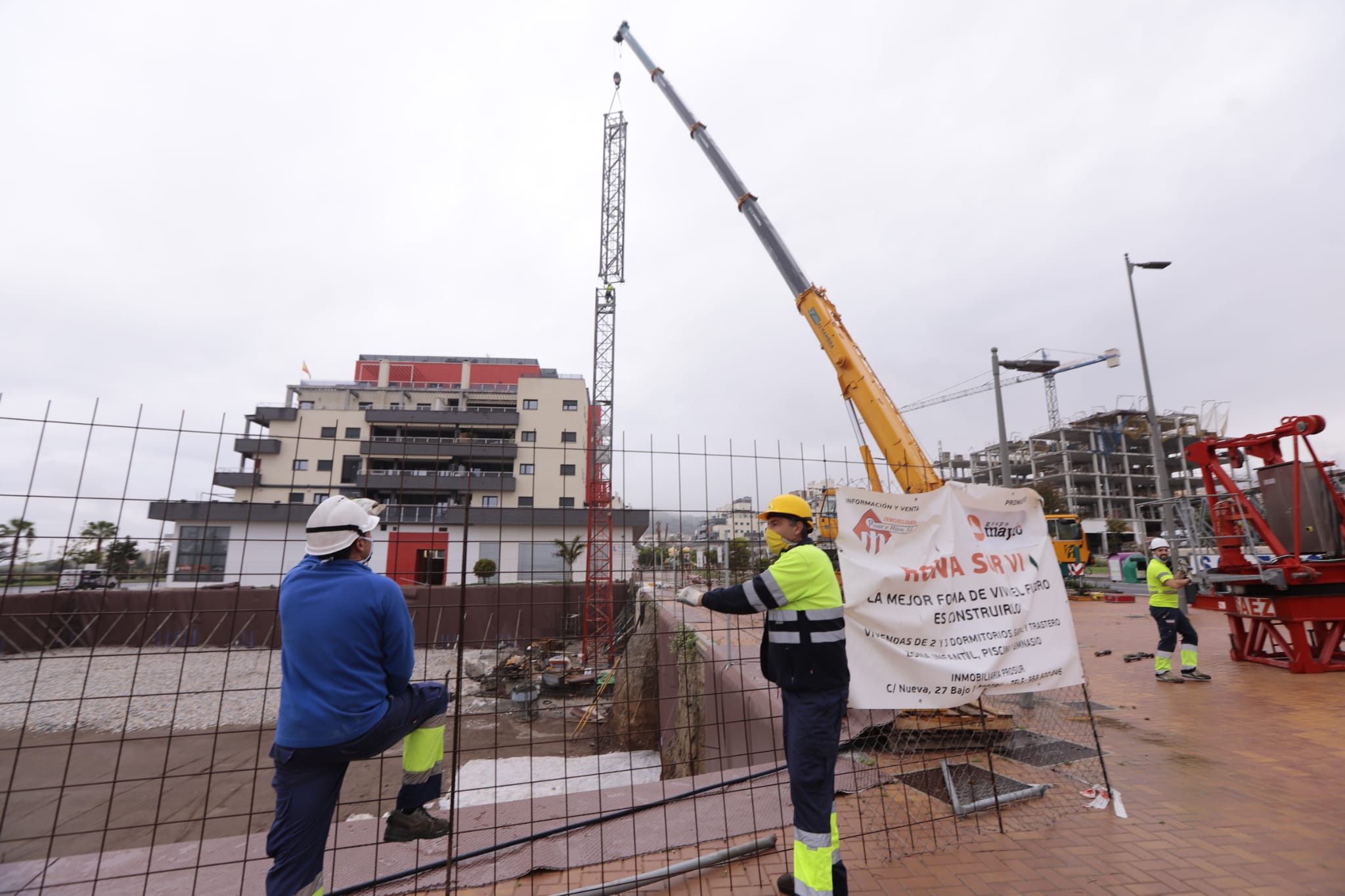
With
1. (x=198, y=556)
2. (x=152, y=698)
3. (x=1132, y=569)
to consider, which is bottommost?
(x=152, y=698)

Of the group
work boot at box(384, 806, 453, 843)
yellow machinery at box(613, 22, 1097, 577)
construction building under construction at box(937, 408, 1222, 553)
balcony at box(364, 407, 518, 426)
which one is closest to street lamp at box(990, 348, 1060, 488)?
yellow machinery at box(613, 22, 1097, 577)

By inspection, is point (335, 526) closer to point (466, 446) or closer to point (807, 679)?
point (466, 446)

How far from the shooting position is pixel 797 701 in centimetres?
295

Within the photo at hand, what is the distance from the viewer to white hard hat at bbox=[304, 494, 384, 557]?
8.06 ft

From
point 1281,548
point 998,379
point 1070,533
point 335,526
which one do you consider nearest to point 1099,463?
point 1070,533

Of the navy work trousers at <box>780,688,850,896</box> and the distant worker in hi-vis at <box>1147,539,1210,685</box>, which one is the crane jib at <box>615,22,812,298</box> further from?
the navy work trousers at <box>780,688,850,896</box>

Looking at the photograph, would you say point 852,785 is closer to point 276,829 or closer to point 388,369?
point 276,829

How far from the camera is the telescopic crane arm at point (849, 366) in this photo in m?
8.91

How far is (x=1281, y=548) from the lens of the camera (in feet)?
26.0

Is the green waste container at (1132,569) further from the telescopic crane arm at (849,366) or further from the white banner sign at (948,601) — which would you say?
the white banner sign at (948,601)

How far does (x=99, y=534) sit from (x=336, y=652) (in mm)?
1963

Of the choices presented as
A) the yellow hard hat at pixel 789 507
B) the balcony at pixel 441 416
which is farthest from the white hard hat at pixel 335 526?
the balcony at pixel 441 416

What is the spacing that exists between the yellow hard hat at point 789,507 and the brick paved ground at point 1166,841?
1.99m

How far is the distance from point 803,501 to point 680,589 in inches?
50.8
